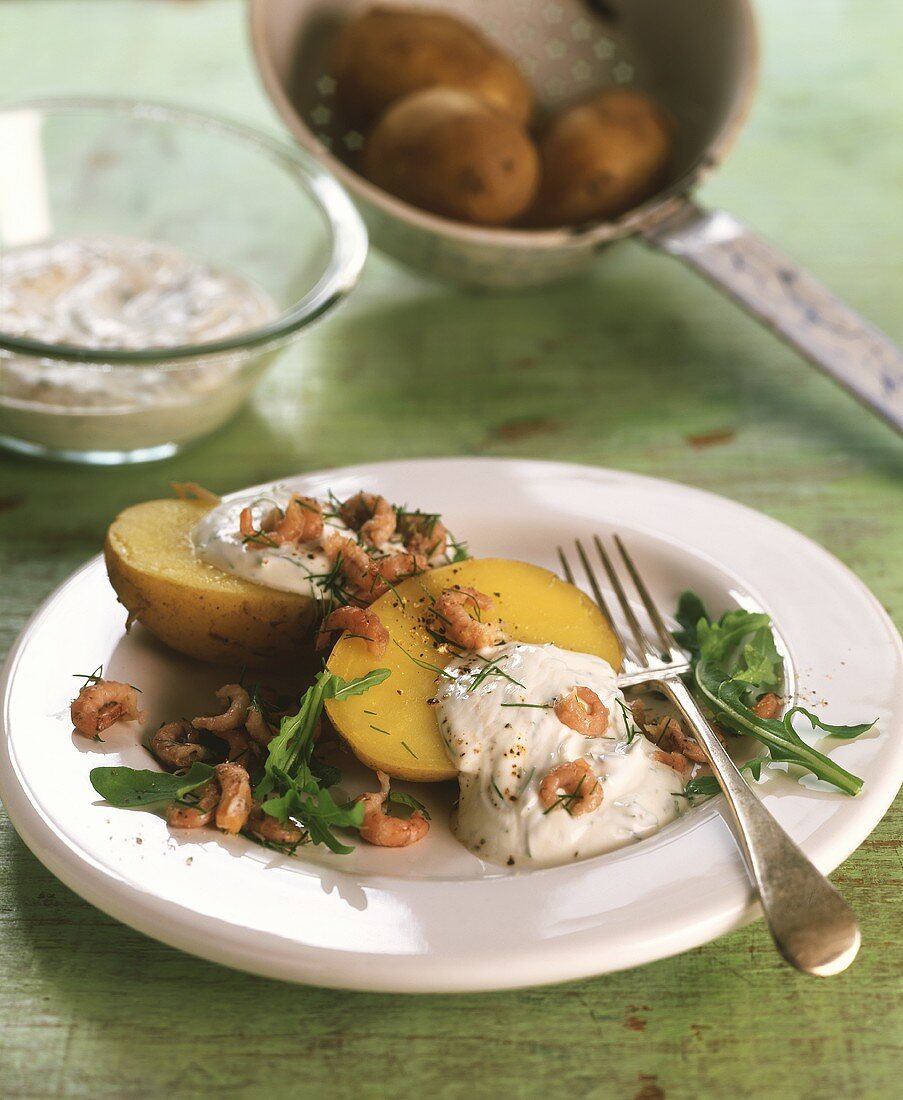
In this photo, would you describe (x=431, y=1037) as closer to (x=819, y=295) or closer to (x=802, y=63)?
(x=819, y=295)

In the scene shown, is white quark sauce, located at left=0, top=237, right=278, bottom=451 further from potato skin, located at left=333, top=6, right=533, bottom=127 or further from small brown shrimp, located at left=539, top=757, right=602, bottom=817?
small brown shrimp, located at left=539, top=757, right=602, bottom=817

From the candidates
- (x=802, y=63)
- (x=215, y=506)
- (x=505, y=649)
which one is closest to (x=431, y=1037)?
(x=505, y=649)

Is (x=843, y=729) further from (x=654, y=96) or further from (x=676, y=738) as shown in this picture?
(x=654, y=96)

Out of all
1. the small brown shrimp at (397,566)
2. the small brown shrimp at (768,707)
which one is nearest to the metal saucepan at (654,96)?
the small brown shrimp at (768,707)

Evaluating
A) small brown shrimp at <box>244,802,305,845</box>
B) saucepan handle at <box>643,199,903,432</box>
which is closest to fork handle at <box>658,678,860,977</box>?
small brown shrimp at <box>244,802,305,845</box>

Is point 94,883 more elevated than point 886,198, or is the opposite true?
point 886,198
